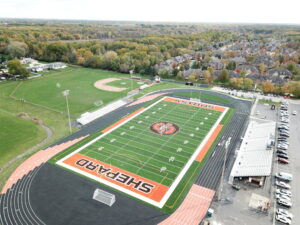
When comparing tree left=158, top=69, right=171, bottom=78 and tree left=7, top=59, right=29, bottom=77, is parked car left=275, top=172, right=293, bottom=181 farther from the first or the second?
tree left=7, top=59, right=29, bottom=77

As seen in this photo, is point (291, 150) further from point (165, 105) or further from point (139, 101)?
point (139, 101)

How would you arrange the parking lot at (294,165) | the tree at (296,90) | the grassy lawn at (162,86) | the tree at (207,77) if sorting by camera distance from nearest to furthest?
the parking lot at (294,165) < the tree at (296,90) < the grassy lawn at (162,86) < the tree at (207,77)

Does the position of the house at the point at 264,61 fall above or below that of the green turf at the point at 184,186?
above

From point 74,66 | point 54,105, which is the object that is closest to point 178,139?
point 54,105

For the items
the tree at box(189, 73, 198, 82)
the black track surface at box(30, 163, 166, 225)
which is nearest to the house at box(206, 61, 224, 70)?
the tree at box(189, 73, 198, 82)

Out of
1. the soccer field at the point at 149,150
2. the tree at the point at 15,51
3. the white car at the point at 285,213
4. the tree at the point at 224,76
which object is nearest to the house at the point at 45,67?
the tree at the point at 15,51

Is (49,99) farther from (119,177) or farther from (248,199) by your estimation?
(248,199)

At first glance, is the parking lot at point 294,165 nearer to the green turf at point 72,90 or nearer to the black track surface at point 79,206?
the black track surface at point 79,206

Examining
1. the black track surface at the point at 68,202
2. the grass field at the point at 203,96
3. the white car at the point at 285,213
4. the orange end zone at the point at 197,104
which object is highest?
the grass field at the point at 203,96
